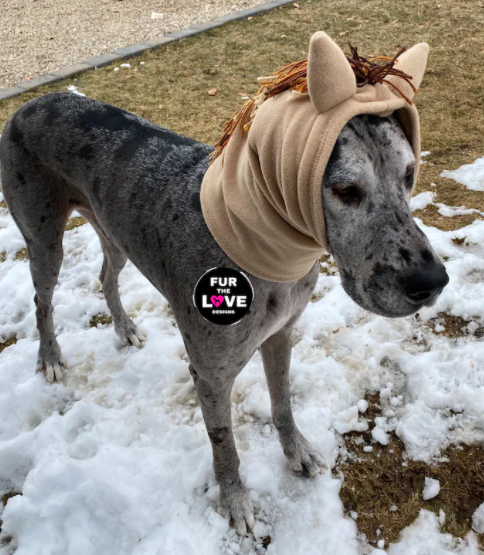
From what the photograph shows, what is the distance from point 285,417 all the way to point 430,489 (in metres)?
0.90

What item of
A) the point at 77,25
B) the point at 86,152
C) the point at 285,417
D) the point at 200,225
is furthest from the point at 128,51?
the point at 285,417

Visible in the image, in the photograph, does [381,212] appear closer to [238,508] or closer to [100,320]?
[238,508]

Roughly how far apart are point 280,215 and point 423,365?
2.07m

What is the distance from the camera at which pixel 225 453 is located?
100 inches

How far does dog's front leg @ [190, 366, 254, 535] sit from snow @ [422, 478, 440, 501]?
98 cm

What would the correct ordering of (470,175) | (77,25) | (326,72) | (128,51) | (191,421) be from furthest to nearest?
(77,25)
(128,51)
(470,175)
(191,421)
(326,72)

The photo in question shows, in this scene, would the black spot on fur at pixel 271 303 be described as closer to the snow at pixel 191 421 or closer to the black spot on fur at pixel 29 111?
the snow at pixel 191 421

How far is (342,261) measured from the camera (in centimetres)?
172

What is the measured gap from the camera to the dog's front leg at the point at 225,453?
234 centimetres

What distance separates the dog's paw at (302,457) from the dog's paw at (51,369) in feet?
5.71

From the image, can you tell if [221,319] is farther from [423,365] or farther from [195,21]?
[195,21]

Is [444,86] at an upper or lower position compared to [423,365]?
upper

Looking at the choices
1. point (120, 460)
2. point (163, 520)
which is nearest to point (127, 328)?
point (120, 460)

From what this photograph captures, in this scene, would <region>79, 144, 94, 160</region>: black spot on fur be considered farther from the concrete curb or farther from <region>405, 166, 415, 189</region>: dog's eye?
the concrete curb
